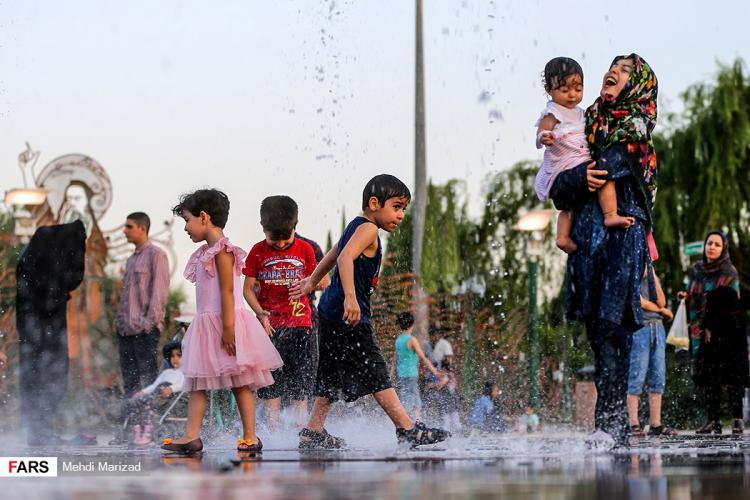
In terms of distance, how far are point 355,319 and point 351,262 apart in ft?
1.04

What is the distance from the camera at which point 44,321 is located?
412 inches

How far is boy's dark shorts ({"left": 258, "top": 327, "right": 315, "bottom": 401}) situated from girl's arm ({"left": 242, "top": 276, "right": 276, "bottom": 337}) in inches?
5.2

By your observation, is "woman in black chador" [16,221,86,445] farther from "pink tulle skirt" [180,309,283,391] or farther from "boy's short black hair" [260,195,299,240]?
"pink tulle skirt" [180,309,283,391]

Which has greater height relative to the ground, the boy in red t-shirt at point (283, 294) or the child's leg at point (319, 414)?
the boy in red t-shirt at point (283, 294)

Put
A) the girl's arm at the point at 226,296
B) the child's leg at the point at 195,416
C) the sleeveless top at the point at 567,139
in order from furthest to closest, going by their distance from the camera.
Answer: the girl's arm at the point at 226,296, the child's leg at the point at 195,416, the sleeveless top at the point at 567,139

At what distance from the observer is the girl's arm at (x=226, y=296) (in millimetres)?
7770

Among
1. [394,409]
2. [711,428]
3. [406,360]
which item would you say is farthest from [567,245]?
[406,360]

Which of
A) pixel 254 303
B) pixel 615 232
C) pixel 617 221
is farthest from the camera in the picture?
pixel 254 303

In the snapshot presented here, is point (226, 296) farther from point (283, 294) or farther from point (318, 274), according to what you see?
point (283, 294)

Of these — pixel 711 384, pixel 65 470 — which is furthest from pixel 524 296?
pixel 65 470

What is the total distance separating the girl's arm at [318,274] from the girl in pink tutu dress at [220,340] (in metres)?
0.35

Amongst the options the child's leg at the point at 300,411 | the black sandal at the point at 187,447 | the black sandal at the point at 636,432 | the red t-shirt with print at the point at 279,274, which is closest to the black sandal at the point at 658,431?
the black sandal at the point at 636,432

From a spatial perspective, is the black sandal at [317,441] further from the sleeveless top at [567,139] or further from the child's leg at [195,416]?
the sleeveless top at [567,139]

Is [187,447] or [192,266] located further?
[192,266]
